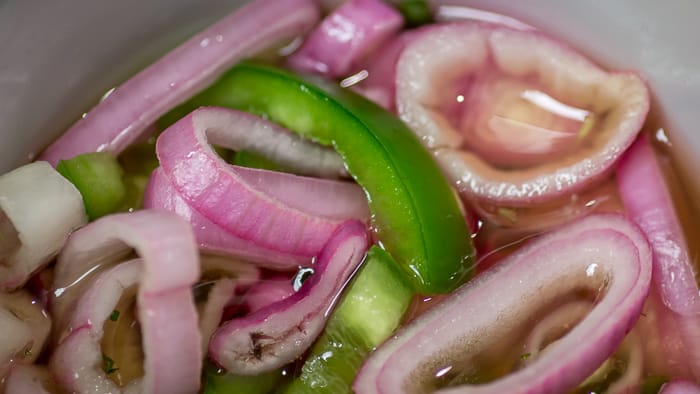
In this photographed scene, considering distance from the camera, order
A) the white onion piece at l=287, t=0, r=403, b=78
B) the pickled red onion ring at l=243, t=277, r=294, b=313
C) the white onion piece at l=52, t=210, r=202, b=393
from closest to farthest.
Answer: the white onion piece at l=52, t=210, r=202, b=393
the pickled red onion ring at l=243, t=277, r=294, b=313
the white onion piece at l=287, t=0, r=403, b=78

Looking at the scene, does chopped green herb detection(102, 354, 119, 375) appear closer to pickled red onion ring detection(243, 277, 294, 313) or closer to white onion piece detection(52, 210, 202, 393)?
white onion piece detection(52, 210, 202, 393)

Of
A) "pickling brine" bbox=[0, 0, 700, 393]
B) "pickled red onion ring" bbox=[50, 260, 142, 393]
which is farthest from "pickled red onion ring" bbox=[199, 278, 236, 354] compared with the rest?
"pickled red onion ring" bbox=[50, 260, 142, 393]

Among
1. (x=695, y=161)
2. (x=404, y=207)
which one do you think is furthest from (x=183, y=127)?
(x=695, y=161)

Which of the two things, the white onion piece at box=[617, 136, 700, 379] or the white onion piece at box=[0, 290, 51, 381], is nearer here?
the white onion piece at box=[0, 290, 51, 381]

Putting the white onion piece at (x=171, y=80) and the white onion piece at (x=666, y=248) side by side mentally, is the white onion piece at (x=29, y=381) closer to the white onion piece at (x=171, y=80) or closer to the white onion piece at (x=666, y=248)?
the white onion piece at (x=171, y=80)

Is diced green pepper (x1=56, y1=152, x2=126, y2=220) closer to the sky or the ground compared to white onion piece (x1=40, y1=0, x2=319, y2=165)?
closer to the ground

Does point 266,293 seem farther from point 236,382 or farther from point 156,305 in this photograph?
point 156,305

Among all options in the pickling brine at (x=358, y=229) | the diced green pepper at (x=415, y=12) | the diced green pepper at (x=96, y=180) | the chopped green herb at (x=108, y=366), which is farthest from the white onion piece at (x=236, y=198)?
the diced green pepper at (x=415, y=12)
